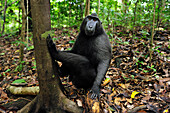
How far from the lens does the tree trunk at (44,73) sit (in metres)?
2.60

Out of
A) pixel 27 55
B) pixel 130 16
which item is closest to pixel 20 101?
pixel 27 55

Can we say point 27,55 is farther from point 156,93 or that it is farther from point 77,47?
point 156,93

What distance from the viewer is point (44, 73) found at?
112 inches

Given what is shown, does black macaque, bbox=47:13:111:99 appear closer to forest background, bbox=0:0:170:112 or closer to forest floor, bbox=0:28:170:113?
forest floor, bbox=0:28:170:113

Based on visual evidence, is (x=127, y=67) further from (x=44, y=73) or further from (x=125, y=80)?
(x=44, y=73)

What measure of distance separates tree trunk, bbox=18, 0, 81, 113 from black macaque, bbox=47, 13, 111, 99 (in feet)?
1.92

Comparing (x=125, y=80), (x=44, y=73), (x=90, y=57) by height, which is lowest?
(x=125, y=80)

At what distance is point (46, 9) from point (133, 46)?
4811 mm

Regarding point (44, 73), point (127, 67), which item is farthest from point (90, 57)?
point (127, 67)

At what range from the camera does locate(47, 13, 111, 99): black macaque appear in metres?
3.51

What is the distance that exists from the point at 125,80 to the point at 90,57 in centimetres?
177

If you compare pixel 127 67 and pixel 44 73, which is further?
pixel 127 67

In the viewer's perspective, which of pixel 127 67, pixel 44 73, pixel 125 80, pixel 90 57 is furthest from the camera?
pixel 127 67

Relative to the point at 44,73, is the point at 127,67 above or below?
below
